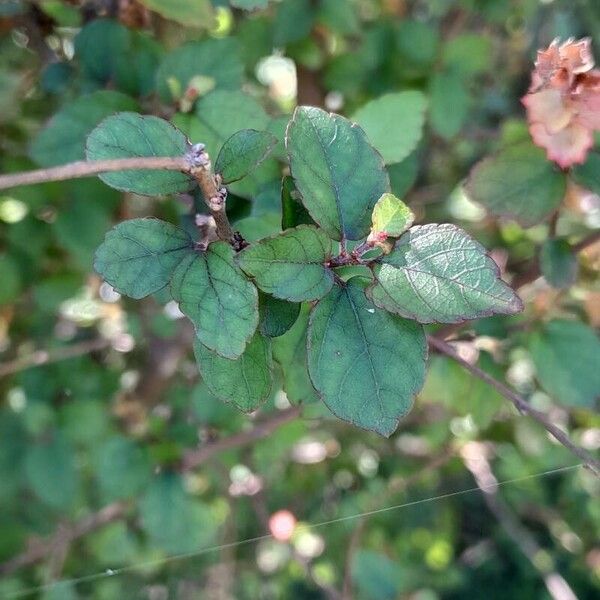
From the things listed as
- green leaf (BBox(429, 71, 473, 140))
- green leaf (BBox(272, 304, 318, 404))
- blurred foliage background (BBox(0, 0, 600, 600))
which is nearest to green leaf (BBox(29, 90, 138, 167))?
blurred foliage background (BBox(0, 0, 600, 600))

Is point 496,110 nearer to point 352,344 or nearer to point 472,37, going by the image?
point 472,37

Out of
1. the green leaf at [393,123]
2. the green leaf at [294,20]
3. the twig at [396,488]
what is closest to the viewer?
the green leaf at [393,123]

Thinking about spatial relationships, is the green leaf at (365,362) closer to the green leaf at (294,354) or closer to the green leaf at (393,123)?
the green leaf at (294,354)

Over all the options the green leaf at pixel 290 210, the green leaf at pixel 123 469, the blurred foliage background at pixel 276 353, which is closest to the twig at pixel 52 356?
the blurred foliage background at pixel 276 353

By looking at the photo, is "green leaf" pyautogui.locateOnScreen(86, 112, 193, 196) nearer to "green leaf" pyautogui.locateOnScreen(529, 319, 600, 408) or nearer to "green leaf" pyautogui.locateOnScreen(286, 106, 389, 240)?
"green leaf" pyautogui.locateOnScreen(286, 106, 389, 240)

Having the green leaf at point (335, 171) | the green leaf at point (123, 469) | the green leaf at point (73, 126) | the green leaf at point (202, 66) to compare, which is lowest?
the green leaf at point (123, 469)

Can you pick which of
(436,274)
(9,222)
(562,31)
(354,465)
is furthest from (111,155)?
(354,465)

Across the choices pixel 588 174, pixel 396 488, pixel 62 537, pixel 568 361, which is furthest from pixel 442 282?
pixel 62 537
